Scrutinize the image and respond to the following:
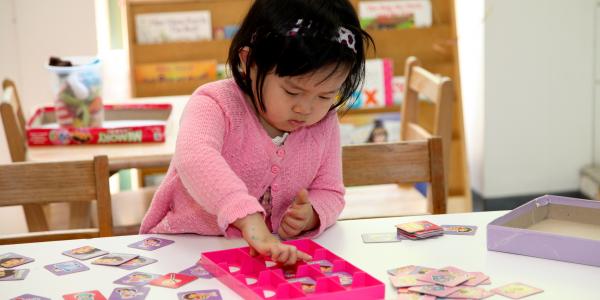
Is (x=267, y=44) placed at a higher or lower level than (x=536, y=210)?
higher

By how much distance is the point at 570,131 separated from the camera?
388cm

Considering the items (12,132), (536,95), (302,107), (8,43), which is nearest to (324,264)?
(302,107)

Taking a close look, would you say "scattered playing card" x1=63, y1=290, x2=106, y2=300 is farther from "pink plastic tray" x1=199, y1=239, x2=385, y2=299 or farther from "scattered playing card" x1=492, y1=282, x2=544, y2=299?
"scattered playing card" x1=492, y1=282, x2=544, y2=299

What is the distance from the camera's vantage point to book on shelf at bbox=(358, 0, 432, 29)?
149 inches

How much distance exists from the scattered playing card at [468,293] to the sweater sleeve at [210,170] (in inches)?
12.3

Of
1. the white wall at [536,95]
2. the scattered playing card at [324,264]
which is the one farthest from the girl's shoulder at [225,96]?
the white wall at [536,95]

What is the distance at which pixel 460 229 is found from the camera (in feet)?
4.64

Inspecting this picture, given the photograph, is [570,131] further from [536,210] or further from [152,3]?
[536,210]

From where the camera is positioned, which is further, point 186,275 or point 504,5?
point 504,5

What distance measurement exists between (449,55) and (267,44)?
265cm

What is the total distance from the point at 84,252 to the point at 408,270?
0.52 meters

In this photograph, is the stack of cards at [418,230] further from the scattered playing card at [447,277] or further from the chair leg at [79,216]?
the chair leg at [79,216]

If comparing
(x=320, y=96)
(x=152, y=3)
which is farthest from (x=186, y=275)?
(x=152, y=3)

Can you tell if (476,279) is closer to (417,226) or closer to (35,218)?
(417,226)
